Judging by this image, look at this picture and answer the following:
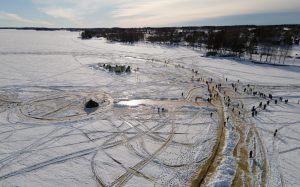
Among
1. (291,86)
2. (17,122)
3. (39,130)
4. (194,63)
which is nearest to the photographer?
(39,130)

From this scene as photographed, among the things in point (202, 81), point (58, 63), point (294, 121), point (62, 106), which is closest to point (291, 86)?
point (202, 81)

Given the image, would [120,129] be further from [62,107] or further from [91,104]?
[62,107]

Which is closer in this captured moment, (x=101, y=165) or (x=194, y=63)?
(x=101, y=165)

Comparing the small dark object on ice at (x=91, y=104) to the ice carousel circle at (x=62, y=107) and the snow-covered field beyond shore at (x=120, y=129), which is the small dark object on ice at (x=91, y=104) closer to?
the ice carousel circle at (x=62, y=107)

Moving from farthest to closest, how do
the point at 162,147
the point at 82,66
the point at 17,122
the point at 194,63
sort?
1. the point at 194,63
2. the point at 82,66
3. the point at 17,122
4. the point at 162,147

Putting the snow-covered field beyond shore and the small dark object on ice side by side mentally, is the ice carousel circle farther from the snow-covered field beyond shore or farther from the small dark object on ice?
the small dark object on ice

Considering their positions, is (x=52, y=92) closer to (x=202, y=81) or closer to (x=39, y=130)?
(x=39, y=130)

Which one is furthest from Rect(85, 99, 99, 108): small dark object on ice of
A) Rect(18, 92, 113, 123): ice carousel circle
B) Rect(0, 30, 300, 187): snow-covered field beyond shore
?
Rect(0, 30, 300, 187): snow-covered field beyond shore

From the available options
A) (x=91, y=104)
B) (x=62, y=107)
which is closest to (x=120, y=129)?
(x=91, y=104)
